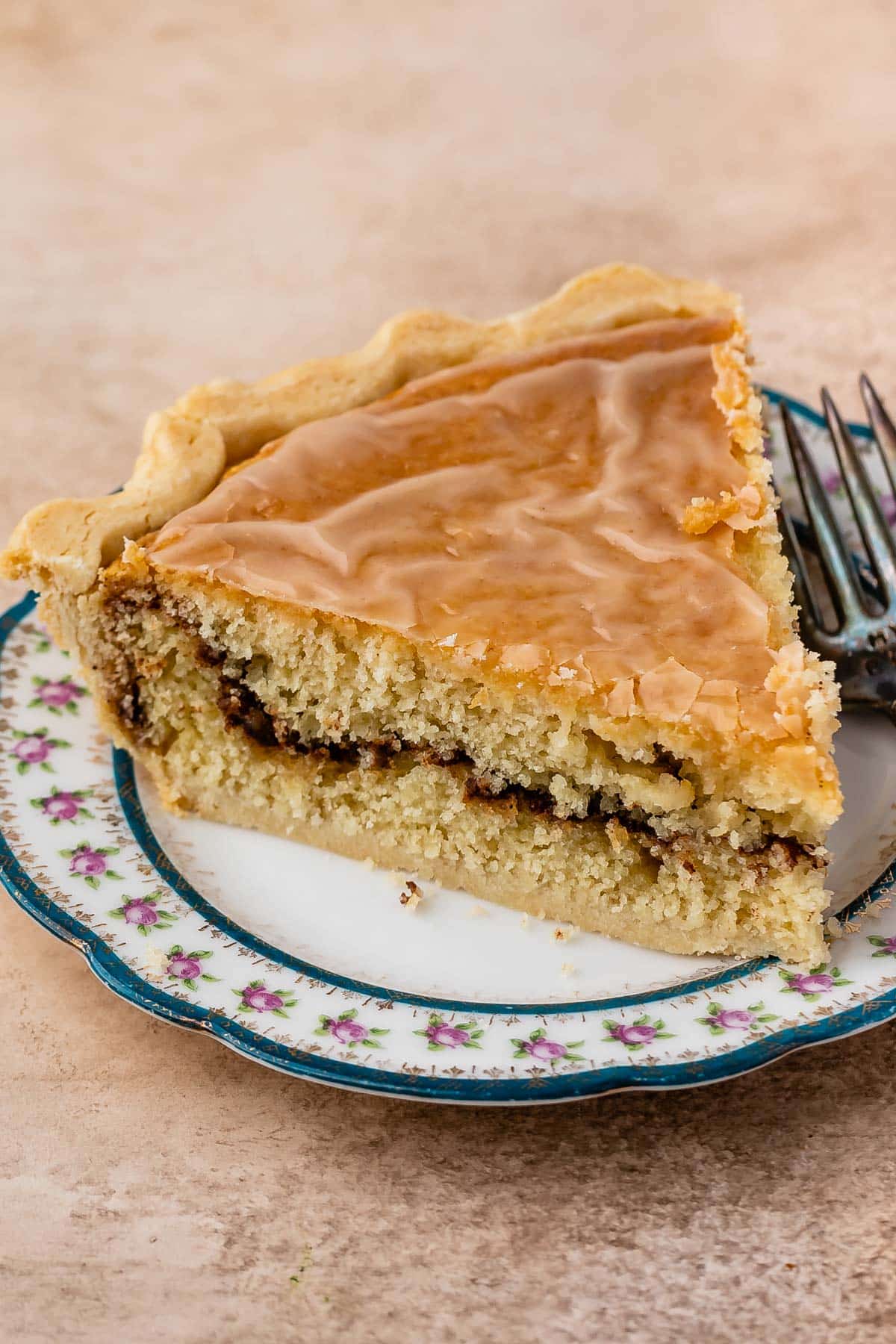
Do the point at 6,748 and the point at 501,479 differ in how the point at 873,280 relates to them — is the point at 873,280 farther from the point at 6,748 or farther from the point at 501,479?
the point at 6,748

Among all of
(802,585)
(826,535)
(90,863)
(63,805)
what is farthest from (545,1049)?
(826,535)

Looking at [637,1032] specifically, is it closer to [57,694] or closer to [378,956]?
[378,956]

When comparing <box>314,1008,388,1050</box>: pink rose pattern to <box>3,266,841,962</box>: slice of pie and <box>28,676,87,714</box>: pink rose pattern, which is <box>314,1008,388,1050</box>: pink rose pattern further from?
<box>28,676,87,714</box>: pink rose pattern

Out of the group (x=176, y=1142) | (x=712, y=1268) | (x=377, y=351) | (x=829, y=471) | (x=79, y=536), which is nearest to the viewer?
(x=712, y=1268)

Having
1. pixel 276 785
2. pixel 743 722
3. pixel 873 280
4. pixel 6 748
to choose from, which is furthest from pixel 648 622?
pixel 873 280

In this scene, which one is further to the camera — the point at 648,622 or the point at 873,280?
the point at 873,280

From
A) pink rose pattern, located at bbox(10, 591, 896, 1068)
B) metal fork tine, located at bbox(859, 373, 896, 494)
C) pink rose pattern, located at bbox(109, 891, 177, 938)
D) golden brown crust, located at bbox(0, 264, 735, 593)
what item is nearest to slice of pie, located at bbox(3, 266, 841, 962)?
golden brown crust, located at bbox(0, 264, 735, 593)

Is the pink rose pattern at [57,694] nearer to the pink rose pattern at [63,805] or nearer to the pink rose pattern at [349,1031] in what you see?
the pink rose pattern at [63,805]

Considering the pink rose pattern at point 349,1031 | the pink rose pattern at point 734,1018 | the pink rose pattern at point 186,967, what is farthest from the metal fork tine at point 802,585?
the pink rose pattern at point 186,967
